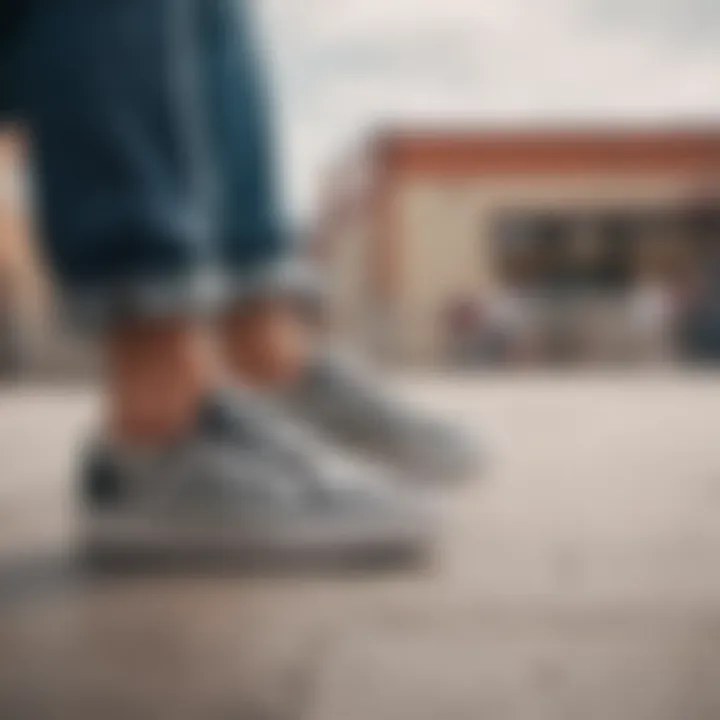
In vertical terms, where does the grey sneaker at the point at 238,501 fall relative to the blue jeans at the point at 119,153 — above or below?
below

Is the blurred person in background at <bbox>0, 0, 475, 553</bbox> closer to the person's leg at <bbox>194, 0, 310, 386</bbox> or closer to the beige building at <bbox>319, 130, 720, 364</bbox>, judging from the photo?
the person's leg at <bbox>194, 0, 310, 386</bbox>

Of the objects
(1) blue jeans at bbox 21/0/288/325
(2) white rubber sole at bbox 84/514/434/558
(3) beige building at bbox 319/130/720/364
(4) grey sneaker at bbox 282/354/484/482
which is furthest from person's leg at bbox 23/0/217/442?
(3) beige building at bbox 319/130/720/364

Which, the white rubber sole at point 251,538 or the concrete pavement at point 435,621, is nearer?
the concrete pavement at point 435,621

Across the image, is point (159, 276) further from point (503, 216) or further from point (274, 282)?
point (503, 216)

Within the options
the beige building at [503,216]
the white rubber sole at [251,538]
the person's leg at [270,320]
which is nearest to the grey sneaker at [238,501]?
the white rubber sole at [251,538]

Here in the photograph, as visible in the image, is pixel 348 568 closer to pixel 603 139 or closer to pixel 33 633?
pixel 33 633

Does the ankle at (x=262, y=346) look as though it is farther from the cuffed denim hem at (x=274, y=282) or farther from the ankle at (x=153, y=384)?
the ankle at (x=153, y=384)

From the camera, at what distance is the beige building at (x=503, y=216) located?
1186 mm

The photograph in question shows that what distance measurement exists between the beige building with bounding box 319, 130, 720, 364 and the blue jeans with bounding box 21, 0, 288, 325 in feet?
1.76

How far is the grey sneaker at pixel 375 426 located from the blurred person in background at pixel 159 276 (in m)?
0.10

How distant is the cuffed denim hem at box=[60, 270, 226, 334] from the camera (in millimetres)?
552

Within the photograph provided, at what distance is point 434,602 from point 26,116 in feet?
0.97

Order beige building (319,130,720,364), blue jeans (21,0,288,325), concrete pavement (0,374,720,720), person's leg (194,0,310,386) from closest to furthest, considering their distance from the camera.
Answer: concrete pavement (0,374,720,720)
blue jeans (21,0,288,325)
person's leg (194,0,310,386)
beige building (319,130,720,364)

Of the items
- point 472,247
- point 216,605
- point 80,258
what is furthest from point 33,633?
point 472,247
